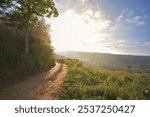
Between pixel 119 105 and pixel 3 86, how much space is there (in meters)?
6.85

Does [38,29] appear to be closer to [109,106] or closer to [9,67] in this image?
[9,67]

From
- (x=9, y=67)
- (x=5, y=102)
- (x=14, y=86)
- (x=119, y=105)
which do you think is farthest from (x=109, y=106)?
(x=9, y=67)

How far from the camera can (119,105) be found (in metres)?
7.12

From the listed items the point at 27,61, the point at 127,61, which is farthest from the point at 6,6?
the point at 127,61

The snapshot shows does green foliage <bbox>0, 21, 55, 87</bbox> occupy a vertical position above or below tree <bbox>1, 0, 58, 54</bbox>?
below

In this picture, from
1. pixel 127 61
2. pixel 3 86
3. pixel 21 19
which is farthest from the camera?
pixel 127 61

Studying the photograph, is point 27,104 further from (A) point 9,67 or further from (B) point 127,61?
(B) point 127,61

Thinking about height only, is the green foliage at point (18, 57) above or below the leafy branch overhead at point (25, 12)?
below

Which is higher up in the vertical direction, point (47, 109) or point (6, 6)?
point (6, 6)

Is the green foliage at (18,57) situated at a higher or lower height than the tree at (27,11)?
lower

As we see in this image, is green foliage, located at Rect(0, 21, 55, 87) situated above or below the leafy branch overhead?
below

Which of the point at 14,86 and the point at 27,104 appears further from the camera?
the point at 14,86

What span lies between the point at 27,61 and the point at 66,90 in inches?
245

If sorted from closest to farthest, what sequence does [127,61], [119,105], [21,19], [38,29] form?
[119,105]
[21,19]
[38,29]
[127,61]
